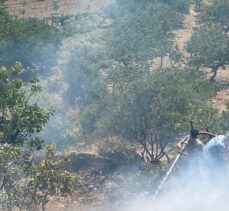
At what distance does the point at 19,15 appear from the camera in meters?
44.2

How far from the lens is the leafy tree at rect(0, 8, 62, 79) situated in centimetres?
3148

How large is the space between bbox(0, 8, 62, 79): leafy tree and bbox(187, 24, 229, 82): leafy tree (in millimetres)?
9905

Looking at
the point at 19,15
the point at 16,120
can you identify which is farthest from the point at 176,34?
the point at 16,120

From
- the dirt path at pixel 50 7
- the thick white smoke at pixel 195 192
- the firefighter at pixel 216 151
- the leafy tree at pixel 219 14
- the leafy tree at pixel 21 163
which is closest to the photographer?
the firefighter at pixel 216 151

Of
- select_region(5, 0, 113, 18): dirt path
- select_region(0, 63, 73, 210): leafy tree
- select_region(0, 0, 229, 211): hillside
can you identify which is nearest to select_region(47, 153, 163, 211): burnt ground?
select_region(0, 0, 229, 211): hillside

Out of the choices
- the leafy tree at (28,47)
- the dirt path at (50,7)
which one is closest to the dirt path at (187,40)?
the dirt path at (50,7)

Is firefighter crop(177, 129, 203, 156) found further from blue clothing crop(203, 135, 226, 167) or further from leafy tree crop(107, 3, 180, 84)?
leafy tree crop(107, 3, 180, 84)

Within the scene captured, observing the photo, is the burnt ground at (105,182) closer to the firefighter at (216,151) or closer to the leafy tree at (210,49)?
the firefighter at (216,151)

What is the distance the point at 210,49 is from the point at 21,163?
19.0m

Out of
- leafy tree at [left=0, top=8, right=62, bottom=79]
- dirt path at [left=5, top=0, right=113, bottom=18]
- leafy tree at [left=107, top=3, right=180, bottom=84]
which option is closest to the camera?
leafy tree at [left=107, top=3, right=180, bottom=84]

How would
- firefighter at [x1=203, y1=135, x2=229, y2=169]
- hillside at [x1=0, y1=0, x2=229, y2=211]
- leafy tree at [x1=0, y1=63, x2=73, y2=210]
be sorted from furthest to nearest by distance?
hillside at [x1=0, y1=0, x2=229, y2=211] < leafy tree at [x1=0, y1=63, x2=73, y2=210] < firefighter at [x1=203, y1=135, x2=229, y2=169]

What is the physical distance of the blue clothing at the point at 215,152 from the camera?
7.80m

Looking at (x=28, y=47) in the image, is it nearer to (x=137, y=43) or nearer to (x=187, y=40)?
(x=137, y=43)

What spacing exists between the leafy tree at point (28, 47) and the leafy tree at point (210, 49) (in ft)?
32.5
